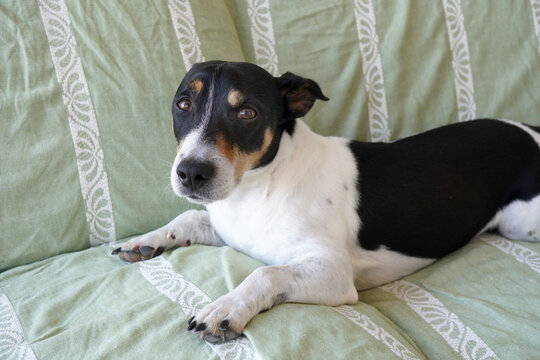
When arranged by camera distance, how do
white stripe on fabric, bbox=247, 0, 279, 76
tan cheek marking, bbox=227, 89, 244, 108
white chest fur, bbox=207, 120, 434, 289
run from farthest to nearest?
1. white stripe on fabric, bbox=247, 0, 279, 76
2. white chest fur, bbox=207, 120, 434, 289
3. tan cheek marking, bbox=227, 89, 244, 108

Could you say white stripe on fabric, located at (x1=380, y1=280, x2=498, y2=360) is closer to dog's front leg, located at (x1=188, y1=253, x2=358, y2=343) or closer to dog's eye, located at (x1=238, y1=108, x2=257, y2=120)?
dog's front leg, located at (x1=188, y1=253, x2=358, y2=343)

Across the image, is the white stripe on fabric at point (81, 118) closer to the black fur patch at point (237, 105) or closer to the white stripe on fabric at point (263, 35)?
the black fur patch at point (237, 105)

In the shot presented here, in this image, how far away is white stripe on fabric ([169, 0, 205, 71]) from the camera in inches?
104

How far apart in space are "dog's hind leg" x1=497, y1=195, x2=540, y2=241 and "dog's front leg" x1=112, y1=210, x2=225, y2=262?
1.58 meters

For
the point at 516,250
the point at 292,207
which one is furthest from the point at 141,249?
the point at 516,250

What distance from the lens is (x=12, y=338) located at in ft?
5.42

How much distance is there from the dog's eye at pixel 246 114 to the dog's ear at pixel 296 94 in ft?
0.78

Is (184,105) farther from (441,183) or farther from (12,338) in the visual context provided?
(441,183)

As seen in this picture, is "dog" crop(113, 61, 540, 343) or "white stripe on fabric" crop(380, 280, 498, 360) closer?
"white stripe on fabric" crop(380, 280, 498, 360)

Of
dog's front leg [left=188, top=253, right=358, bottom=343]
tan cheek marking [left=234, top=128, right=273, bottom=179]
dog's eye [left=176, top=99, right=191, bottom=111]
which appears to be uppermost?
dog's eye [left=176, top=99, right=191, bottom=111]

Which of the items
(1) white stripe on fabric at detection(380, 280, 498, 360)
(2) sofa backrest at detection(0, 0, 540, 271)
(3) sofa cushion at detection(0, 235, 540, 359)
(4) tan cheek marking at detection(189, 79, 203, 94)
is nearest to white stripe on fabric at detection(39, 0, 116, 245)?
(2) sofa backrest at detection(0, 0, 540, 271)

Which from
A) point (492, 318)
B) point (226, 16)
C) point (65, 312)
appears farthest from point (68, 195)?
point (492, 318)

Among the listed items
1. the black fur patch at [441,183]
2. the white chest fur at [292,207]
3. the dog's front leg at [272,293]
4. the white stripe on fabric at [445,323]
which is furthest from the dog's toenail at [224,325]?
the black fur patch at [441,183]

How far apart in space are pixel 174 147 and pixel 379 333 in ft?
4.82
